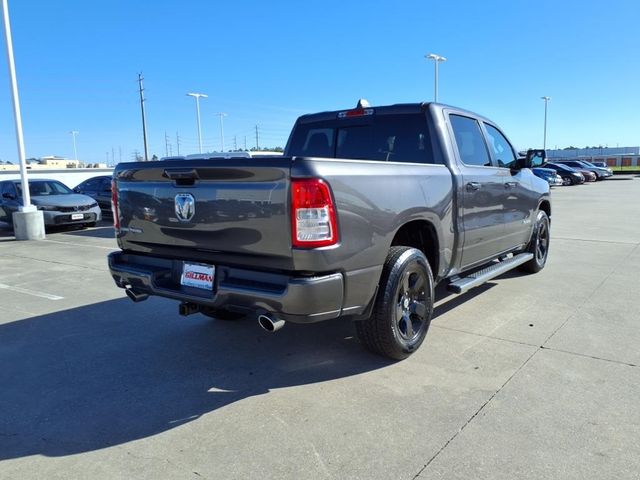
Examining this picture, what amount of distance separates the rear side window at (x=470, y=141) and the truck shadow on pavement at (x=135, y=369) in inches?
80.2

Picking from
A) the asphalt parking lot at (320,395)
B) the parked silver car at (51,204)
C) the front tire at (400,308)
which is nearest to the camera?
the asphalt parking lot at (320,395)

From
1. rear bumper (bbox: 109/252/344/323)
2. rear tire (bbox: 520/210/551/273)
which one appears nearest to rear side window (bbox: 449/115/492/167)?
rear tire (bbox: 520/210/551/273)

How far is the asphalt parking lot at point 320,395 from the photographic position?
9.02 feet

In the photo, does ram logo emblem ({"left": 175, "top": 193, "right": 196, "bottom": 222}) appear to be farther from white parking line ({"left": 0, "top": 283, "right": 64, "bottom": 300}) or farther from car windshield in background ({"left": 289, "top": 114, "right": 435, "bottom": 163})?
white parking line ({"left": 0, "top": 283, "right": 64, "bottom": 300})

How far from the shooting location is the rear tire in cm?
702

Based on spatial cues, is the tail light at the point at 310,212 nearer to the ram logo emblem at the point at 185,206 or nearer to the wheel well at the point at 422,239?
the ram logo emblem at the point at 185,206

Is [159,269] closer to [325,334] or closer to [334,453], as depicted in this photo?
[325,334]

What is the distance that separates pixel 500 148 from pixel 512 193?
548mm

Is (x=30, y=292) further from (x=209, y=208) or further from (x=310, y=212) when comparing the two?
(x=310, y=212)

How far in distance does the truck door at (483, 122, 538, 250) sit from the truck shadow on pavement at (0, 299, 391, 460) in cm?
228

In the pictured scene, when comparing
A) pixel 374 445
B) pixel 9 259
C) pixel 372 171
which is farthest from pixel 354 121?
pixel 9 259

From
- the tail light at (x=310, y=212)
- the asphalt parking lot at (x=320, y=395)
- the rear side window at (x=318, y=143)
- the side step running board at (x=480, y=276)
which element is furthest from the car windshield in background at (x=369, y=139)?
the tail light at (x=310, y=212)

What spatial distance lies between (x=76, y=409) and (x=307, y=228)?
1948 mm

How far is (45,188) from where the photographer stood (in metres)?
14.3
